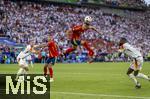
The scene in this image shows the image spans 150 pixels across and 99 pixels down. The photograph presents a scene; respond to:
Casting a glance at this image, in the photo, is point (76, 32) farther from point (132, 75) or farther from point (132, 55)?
point (132, 75)

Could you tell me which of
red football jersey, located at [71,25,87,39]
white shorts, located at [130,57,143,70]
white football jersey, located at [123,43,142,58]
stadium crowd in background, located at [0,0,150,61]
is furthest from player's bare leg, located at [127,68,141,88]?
stadium crowd in background, located at [0,0,150,61]

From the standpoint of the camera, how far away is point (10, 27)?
56.7 meters

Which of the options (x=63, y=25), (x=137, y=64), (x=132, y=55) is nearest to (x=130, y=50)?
(x=132, y=55)

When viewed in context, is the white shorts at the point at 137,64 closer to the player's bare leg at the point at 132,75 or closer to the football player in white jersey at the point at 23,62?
the player's bare leg at the point at 132,75

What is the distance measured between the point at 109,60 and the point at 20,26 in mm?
15303

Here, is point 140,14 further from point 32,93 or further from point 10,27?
point 32,93

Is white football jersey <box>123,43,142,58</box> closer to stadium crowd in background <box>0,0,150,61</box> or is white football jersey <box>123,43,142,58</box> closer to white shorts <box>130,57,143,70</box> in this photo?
white shorts <box>130,57,143,70</box>

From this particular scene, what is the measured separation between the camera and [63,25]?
6662 centimetres

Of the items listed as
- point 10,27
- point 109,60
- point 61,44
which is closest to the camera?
point 10,27

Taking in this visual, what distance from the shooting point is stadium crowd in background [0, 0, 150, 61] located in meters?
58.3

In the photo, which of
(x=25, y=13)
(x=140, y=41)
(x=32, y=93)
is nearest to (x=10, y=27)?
(x=25, y=13)

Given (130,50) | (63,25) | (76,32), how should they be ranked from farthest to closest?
(63,25)
(76,32)
(130,50)

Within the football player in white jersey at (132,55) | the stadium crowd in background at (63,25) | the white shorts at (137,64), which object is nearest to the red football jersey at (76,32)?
the football player in white jersey at (132,55)

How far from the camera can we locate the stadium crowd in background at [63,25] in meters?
58.3
